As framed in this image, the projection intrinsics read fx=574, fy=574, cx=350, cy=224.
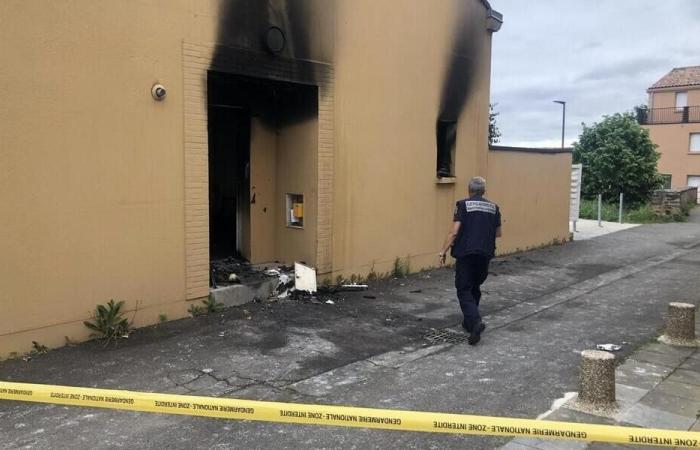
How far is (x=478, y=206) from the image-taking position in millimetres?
6297

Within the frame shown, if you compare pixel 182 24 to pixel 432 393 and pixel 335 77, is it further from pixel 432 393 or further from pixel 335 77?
pixel 432 393

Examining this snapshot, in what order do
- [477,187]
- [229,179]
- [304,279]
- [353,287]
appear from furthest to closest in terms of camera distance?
[229,179]
[353,287]
[304,279]
[477,187]

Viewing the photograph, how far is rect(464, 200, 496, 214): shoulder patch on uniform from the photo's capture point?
20.6ft

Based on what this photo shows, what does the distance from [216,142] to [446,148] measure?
4488mm

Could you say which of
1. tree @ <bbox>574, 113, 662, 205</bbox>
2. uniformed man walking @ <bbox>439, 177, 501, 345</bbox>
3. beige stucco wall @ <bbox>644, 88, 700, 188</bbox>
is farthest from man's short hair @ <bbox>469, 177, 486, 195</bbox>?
beige stucco wall @ <bbox>644, 88, 700, 188</bbox>

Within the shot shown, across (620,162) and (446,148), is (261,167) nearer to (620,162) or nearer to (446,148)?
(446,148)

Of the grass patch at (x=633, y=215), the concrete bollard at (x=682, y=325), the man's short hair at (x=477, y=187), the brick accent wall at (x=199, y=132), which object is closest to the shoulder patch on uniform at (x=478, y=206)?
the man's short hair at (x=477, y=187)

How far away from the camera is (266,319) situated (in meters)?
6.93

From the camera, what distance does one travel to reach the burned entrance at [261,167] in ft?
27.6

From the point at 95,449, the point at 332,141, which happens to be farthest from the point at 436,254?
the point at 95,449

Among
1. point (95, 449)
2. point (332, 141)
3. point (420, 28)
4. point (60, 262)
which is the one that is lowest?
point (95, 449)

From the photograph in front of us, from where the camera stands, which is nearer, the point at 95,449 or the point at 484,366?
the point at 95,449

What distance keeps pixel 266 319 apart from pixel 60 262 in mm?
Result: 2376

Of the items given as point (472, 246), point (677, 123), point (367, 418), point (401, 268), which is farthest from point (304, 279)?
point (677, 123)
